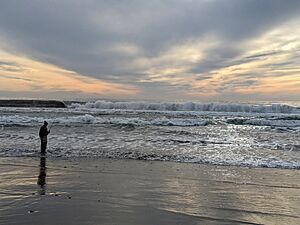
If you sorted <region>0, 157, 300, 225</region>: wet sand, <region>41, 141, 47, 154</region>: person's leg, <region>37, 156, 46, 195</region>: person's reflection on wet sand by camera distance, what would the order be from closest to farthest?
<region>0, 157, 300, 225</region>: wet sand → <region>37, 156, 46, 195</region>: person's reflection on wet sand → <region>41, 141, 47, 154</region>: person's leg

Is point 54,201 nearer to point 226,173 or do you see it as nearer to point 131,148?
point 226,173

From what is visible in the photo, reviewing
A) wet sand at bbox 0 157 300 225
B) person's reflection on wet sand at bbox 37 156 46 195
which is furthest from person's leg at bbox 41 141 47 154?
wet sand at bbox 0 157 300 225

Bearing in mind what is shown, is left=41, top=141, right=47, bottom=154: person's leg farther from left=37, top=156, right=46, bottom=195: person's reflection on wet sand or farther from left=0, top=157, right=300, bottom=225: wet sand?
left=0, top=157, right=300, bottom=225: wet sand

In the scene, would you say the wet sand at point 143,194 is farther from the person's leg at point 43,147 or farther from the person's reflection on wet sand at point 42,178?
the person's leg at point 43,147

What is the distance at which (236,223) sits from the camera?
6.11 m

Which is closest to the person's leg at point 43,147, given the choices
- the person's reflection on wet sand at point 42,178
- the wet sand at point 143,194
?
the person's reflection on wet sand at point 42,178

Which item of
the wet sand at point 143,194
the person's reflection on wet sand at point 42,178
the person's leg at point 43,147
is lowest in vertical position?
the person's reflection on wet sand at point 42,178

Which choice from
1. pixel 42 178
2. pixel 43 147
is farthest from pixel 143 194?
pixel 43 147

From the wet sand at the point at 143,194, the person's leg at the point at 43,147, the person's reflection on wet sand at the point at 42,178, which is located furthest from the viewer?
the person's leg at the point at 43,147

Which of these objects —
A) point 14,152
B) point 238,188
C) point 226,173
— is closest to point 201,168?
point 226,173

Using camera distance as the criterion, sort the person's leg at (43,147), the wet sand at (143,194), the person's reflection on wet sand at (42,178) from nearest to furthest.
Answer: the wet sand at (143,194), the person's reflection on wet sand at (42,178), the person's leg at (43,147)

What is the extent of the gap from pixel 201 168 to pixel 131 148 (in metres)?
5.15

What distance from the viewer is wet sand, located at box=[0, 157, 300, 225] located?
20.7ft

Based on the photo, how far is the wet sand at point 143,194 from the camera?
6.32 meters
